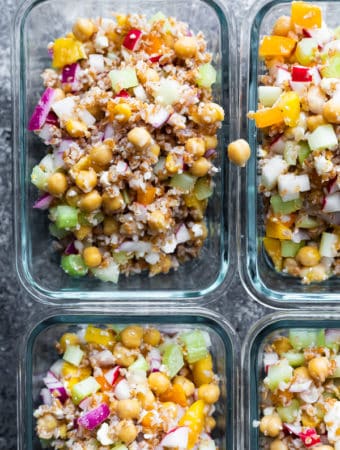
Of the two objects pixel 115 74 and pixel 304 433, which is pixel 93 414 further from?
pixel 115 74

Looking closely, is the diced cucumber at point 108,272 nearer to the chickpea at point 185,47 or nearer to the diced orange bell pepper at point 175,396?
the diced orange bell pepper at point 175,396

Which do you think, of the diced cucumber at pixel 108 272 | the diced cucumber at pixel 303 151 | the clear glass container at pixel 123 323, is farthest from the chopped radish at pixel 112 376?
the diced cucumber at pixel 303 151

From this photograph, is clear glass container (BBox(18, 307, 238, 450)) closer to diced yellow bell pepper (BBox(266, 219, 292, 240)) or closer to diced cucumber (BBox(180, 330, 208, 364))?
diced cucumber (BBox(180, 330, 208, 364))

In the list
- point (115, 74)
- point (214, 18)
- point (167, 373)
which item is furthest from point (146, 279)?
point (214, 18)

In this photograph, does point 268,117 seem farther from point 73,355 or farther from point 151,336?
point 73,355

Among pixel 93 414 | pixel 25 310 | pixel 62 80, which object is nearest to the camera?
pixel 93 414

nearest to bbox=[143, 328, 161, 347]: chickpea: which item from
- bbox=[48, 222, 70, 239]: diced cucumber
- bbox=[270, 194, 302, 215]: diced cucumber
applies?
bbox=[48, 222, 70, 239]: diced cucumber
